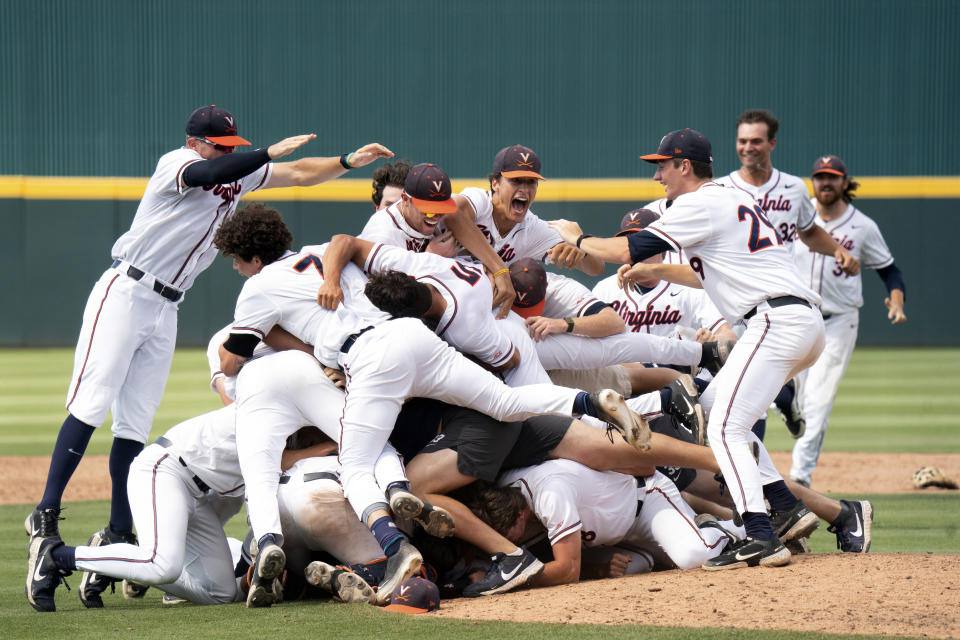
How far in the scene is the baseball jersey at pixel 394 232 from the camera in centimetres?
550

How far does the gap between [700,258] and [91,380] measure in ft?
9.17

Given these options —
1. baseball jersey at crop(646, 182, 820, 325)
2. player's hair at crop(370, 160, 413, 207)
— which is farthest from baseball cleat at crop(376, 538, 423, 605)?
player's hair at crop(370, 160, 413, 207)

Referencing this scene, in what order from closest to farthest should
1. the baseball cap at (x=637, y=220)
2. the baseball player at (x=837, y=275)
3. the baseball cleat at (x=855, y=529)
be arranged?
the baseball cleat at (x=855, y=529), the baseball cap at (x=637, y=220), the baseball player at (x=837, y=275)

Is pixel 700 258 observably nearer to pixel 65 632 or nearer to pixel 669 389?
pixel 669 389

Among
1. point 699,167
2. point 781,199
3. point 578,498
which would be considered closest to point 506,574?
point 578,498

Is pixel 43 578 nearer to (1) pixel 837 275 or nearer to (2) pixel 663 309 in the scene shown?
(2) pixel 663 309

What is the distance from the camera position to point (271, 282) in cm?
494

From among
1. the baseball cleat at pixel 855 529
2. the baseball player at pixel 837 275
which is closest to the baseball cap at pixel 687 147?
the baseball cleat at pixel 855 529

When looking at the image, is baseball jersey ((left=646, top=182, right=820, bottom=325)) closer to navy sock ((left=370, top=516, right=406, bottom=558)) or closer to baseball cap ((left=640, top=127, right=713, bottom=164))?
baseball cap ((left=640, top=127, right=713, bottom=164))

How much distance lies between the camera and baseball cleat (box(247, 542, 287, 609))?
4.21 m

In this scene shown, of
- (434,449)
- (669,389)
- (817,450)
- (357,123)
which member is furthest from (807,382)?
(357,123)

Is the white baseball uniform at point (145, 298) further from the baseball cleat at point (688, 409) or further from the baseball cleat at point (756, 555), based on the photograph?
the baseball cleat at point (756, 555)

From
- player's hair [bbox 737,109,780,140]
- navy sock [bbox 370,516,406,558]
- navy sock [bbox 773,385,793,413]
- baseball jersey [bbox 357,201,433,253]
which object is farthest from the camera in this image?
navy sock [bbox 773,385,793,413]

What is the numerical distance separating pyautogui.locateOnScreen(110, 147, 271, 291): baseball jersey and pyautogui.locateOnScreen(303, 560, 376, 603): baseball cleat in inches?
67.9
